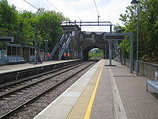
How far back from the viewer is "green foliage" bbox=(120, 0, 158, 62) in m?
18.1

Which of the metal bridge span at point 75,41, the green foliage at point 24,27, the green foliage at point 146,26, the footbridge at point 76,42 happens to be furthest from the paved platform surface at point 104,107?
the metal bridge span at point 75,41

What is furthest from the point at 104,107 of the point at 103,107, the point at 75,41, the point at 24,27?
the point at 75,41

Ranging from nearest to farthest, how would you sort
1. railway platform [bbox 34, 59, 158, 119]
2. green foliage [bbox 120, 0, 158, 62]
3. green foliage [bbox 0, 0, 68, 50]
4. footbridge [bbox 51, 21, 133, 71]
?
1. railway platform [bbox 34, 59, 158, 119]
2. green foliage [bbox 120, 0, 158, 62]
3. green foliage [bbox 0, 0, 68, 50]
4. footbridge [bbox 51, 21, 133, 71]

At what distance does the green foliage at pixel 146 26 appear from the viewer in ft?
59.5

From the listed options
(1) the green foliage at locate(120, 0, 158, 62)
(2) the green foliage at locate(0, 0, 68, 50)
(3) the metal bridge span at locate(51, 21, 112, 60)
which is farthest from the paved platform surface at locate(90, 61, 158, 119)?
(3) the metal bridge span at locate(51, 21, 112, 60)

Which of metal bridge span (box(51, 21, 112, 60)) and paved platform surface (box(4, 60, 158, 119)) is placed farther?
metal bridge span (box(51, 21, 112, 60))

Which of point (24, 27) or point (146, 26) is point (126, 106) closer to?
point (146, 26)

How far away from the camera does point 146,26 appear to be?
Result: 61.1 ft

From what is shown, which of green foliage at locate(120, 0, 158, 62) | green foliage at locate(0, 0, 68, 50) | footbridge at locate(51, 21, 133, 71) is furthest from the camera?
footbridge at locate(51, 21, 133, 71)

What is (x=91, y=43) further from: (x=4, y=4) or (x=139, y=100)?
(x=139, y=100)

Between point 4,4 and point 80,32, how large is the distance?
39322mm

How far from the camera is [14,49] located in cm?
3588

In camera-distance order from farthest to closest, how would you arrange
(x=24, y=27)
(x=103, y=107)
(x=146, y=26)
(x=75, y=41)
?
(x=75, y=41), (x=24, y=27), (x=146, y=26), (x=103, y=107)

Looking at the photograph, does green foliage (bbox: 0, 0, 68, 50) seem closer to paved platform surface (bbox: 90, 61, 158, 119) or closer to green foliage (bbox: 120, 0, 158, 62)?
green foliage (bbox: 120, 0, 158, 62)
